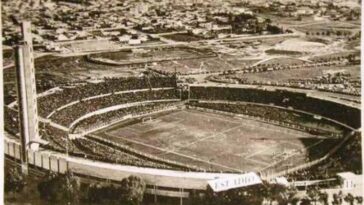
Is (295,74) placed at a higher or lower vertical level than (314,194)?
higher

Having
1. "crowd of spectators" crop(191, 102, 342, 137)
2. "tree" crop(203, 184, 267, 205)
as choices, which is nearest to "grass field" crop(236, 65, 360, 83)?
"crowd of spectators" crop(191, 102, 342, 137)

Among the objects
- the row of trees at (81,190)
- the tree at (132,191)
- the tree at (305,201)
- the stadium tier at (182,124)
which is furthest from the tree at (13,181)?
the tree at (305,201)

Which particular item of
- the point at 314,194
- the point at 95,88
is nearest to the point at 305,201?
the point at 314,194

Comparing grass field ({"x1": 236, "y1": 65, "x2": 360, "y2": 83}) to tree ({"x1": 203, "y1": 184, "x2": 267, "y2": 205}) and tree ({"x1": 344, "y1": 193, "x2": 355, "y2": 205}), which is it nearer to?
tree ({"x1": 344, "y1": 193, "x2": 355, "y2": 205})

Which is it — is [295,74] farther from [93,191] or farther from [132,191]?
[93,191]

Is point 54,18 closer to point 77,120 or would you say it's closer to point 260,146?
point 77,120

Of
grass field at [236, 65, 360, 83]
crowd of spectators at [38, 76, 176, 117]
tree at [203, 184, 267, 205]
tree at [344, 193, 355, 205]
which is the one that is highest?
grass field at [236, 65, 360, 83]
